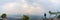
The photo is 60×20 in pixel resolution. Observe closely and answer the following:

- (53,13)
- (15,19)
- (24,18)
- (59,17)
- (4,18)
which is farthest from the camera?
(15,19)

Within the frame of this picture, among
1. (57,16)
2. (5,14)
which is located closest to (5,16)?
(5,14)

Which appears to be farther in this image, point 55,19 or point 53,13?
point 55,19

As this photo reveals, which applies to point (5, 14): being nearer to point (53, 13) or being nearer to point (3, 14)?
point (3, 14)

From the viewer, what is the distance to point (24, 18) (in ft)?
124

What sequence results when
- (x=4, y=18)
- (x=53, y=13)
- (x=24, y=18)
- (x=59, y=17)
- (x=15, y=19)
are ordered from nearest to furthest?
1. (x=24, y=18)
2. (x=4, y=18)
3. (x=53, y=13)
4. (x=59, y=17)
5. (x=15, y=19)

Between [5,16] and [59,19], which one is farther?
[59,19]

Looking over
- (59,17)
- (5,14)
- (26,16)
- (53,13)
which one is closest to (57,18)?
(59,17)

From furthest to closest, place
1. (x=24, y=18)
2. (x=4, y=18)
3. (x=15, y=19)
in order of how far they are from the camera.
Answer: (x=15, y=19)
(x=4, y=18)
(x=24, y=18)

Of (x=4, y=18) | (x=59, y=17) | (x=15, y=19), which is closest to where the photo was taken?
(x=4, y=18)

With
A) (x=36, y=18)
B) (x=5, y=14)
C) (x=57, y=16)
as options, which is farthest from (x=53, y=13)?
(x=5, y=14)

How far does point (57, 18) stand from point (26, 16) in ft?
49.3

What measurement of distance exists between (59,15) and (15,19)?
1735cm

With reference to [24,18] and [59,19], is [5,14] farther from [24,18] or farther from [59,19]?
[59,19]

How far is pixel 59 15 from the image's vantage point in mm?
48562
